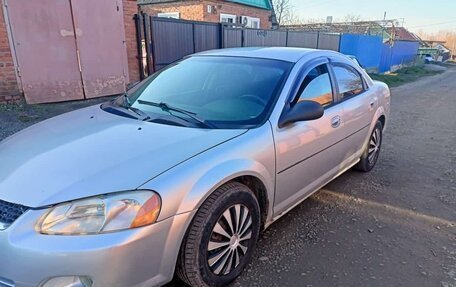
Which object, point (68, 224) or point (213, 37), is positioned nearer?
point (68, 224)

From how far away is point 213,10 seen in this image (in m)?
16.9

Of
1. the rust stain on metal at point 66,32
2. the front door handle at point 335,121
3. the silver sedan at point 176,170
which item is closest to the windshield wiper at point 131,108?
the silver sedan at point 176,170

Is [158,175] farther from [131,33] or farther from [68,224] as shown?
[131,33]

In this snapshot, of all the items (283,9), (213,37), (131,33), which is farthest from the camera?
(283,9)

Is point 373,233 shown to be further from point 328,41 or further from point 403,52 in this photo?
point 403,52

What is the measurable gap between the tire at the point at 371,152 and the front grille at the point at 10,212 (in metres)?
3.84

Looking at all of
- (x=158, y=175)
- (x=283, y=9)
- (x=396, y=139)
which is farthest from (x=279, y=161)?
(x=283, y=9)

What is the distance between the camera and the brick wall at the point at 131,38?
8617 mm

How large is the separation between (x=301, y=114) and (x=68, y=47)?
6.64m

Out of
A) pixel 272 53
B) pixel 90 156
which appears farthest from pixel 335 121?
pixel 90 156

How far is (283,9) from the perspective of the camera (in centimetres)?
4041

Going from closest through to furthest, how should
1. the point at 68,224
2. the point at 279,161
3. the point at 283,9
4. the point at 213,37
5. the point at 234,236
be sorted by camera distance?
the point at 68,224 → the point at 234,236 → the point at 279,161 → the point at 213,37 → the point at 283,9

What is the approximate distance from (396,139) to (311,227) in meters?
→ 3.99

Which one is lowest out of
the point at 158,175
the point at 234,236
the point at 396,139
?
the point at 396,139
